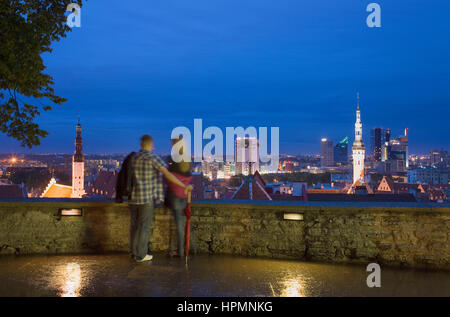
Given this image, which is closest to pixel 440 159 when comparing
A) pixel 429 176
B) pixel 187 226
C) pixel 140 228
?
pixel 429 176

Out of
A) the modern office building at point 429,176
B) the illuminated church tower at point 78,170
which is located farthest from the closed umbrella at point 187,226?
the modern office building at point 429,176

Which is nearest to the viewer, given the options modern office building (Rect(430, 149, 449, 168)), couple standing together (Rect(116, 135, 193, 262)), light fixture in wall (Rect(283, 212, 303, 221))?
couple standing together (Rect(116, 135, 193, 262))

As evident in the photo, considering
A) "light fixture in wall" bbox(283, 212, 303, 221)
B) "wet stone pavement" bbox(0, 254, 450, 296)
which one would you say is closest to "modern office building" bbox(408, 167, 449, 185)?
"light fixture in wall" bbox(283, 212, 303, 221)

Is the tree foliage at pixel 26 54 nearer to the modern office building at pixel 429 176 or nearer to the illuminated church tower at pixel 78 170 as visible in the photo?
the illuminated church tower at pixel 78 170

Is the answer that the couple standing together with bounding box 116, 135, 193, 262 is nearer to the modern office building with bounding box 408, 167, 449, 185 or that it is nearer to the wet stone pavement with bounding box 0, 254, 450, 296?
the wet stone pavement with bounding box 0, 254, 450, 296

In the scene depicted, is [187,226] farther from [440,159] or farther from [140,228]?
[440,159]

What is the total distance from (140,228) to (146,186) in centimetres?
60

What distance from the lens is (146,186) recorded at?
5.68 metres

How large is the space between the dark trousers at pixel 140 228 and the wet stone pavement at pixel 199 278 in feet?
0.65

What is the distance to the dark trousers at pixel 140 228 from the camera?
226 inches

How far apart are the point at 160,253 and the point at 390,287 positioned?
3343 millimetres

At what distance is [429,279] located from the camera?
5.34 m

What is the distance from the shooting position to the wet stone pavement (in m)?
4.71

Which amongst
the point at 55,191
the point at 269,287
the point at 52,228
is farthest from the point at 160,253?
the point at 55,191
